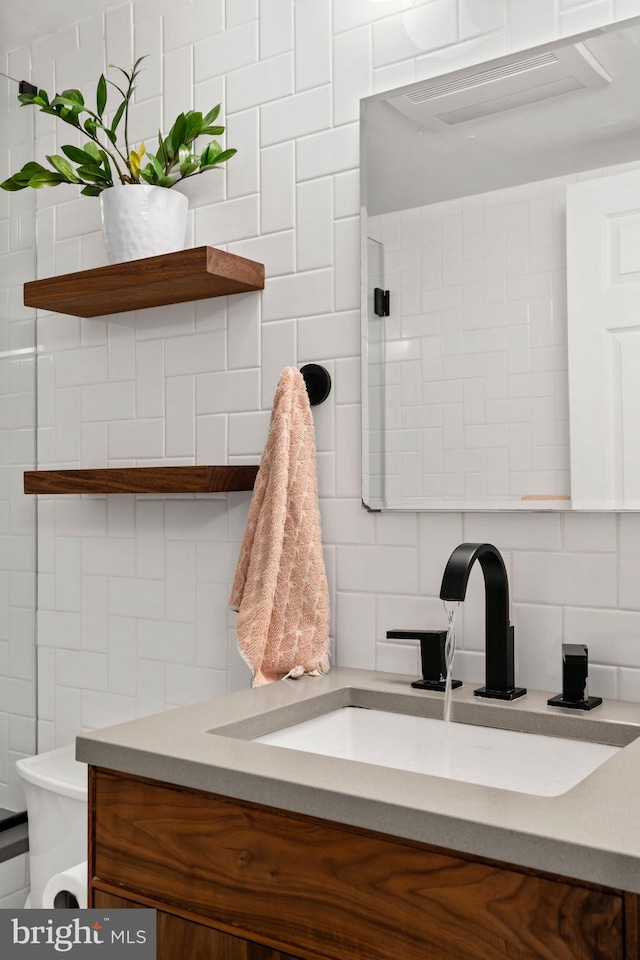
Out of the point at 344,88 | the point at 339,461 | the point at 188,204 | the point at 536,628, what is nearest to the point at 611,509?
the point at 536,628

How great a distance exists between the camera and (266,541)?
1497 millimetres

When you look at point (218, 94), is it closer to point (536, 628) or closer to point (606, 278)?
point (606, 278)

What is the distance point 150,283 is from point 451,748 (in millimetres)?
995

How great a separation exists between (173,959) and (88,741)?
0.28 m

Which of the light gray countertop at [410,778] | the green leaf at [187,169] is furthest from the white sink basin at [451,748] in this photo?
the green leaf at [187,169]

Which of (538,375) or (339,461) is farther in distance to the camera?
(339,461)

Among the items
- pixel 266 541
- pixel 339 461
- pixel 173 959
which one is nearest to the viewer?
pixel 173 959

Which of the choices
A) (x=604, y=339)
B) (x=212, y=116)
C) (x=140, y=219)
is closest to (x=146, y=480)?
(x=140, y=219)

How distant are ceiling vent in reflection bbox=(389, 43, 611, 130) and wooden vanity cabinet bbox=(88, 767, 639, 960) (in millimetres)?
1128

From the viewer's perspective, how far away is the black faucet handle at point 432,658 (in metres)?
1.37

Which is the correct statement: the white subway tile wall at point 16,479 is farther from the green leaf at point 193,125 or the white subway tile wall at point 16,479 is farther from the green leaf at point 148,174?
the green leaf at point 193,125

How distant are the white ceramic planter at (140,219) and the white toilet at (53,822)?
0.99 meters

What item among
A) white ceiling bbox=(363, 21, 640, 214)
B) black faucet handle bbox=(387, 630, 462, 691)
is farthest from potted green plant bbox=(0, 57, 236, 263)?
black faucet handle bbox=(387, 630, 462, 691)

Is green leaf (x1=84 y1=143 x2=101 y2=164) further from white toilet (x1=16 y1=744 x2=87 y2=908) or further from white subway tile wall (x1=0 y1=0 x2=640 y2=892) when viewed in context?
white toilet (x1=16 y1=744 x2=87 y2=908)
